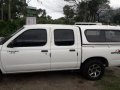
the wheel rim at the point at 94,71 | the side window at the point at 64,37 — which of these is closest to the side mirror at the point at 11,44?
the side window at the point at 64,37

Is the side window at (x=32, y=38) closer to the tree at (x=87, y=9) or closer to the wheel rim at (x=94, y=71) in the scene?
the wheel rim at (x=94, y=71)

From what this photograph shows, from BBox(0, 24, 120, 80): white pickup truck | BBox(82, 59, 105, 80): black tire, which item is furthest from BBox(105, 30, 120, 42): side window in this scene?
BBox(82, 59, 105, 80): black tire

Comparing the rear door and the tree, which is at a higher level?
the tree

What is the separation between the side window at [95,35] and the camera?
7.30m

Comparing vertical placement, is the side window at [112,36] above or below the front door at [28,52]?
above

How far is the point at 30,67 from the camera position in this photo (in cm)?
668

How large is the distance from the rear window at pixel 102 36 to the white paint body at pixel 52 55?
0.47ft

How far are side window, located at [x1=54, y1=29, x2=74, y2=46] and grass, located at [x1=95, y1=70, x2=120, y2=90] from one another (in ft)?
5.24

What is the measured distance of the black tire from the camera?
24.0 feet

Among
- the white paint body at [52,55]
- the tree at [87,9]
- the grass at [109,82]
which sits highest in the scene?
the tree at [87,9]

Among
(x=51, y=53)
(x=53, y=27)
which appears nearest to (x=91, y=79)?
(x=51, y=53)

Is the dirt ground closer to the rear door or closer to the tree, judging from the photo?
the rear door

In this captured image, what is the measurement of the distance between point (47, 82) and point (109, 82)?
2017 mm

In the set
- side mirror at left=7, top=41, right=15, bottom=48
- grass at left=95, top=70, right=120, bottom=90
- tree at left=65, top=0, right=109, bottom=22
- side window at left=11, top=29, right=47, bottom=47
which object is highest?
tree at left=65, top=0, right=109, bottom=22
